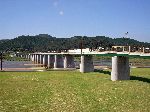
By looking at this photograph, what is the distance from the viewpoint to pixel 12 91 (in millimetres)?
47219

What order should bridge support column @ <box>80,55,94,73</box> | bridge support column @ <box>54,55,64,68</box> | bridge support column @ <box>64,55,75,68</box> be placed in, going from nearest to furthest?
bridge support column @ <box>80,55,94,73</box> → bridge support column @ <box>64,55,75,68</box> → bridge support column @ <box>54,55,64,68</box>

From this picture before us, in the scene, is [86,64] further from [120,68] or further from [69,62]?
[120,68]

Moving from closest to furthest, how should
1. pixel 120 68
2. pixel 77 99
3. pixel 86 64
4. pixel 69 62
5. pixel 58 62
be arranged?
pixel 77 99 → pixel 120 68 → pixel 86 64 → pixel 69 62 → pixel 58 62

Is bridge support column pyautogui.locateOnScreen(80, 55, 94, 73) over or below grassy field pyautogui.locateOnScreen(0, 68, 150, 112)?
over

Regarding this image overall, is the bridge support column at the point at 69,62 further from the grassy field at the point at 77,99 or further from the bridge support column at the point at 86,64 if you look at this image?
the grassy field at the point at 77,99

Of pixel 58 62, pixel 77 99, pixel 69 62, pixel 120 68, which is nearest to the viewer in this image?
pixel 77 99

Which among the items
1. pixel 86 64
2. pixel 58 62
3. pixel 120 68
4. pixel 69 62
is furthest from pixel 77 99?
pixel 58 62

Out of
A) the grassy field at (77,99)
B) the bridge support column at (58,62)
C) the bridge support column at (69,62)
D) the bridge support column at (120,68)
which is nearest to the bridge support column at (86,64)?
the bridge support column at (69,62)

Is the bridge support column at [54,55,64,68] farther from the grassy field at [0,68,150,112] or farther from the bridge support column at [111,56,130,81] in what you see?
the grassy field at [0,68,150,112]

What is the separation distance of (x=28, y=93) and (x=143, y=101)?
1619cm

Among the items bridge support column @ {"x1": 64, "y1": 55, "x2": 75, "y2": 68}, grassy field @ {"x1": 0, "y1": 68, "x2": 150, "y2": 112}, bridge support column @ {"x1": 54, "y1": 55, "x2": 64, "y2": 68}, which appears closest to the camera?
grassy field @ {"x1": 0, "y1": 68, "x2": 150, "y2": 112}

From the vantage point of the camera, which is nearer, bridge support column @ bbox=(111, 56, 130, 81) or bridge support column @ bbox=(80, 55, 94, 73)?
bridge support column @ bbox=(111, 56, 130, 81)

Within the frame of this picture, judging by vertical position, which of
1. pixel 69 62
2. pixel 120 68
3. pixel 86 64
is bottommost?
pixel 120 68

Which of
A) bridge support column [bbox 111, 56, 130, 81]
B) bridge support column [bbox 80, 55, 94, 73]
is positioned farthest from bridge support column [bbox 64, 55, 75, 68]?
bridge support column [bbox 111, 56, 130, 81]
